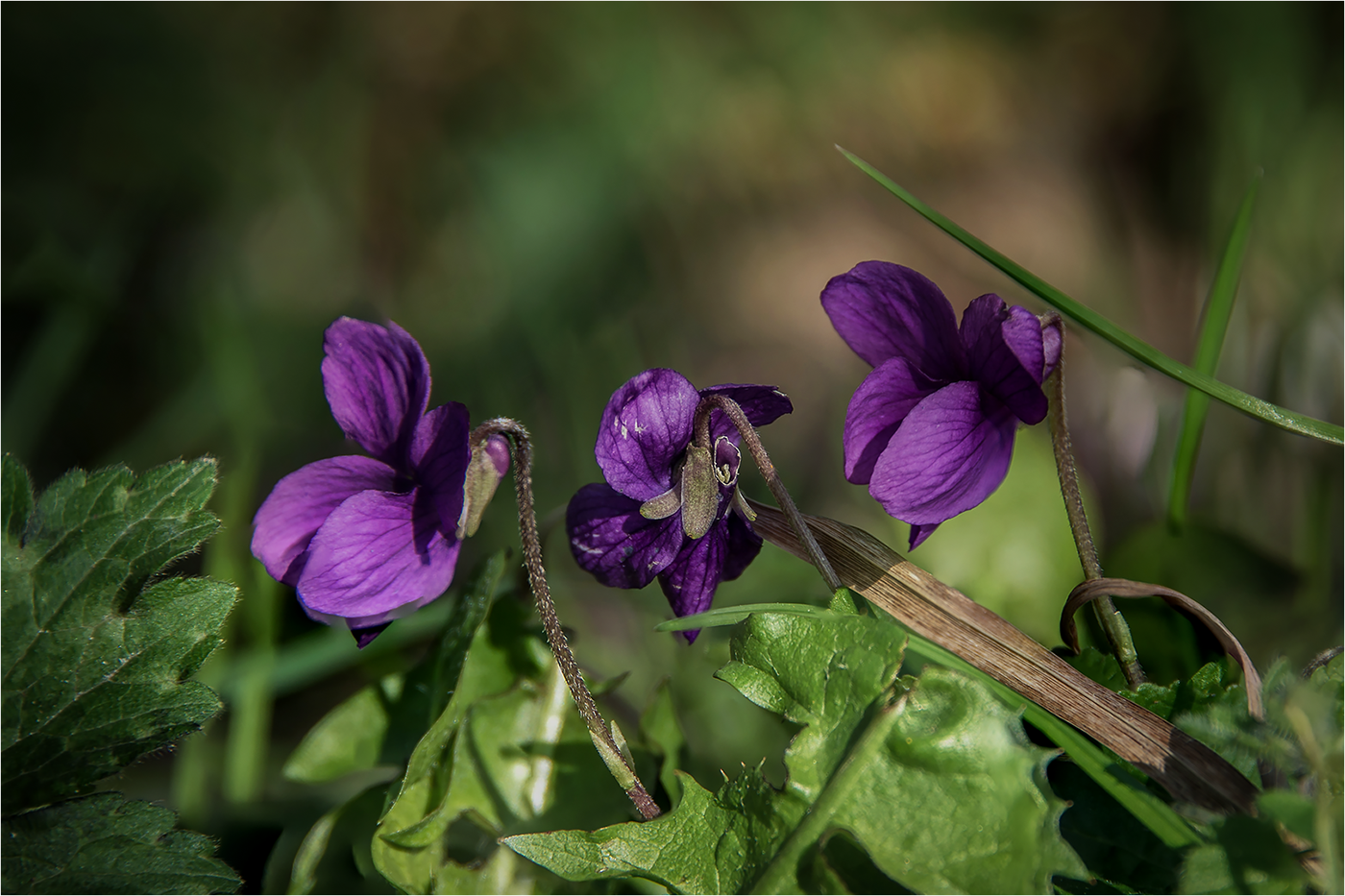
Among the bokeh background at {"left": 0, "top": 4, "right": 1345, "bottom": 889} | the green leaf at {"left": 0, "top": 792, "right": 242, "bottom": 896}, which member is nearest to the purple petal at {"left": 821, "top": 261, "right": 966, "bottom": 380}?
the bokeh background at {"left": 0, "top": 4, "right": 1345, "bottom": 889}

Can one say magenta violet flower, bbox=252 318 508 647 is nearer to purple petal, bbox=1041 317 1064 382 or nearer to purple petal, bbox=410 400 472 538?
purple petal, bbox=410 400 472 538

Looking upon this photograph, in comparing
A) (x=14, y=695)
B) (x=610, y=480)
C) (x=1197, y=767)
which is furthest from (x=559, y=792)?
(x=1197, y=767)

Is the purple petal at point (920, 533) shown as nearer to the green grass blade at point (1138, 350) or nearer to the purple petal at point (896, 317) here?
the purple petal at point (896, 317)

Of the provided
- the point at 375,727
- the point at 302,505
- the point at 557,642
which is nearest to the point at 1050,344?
the point at 557,642

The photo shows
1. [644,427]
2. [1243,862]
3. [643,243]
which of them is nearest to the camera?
[1243,862]

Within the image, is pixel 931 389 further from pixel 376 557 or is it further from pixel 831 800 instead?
pixel 376 557

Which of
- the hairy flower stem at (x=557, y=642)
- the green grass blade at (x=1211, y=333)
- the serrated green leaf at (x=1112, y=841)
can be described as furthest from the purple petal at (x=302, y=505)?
the green grass blade at (x=1211, y=333)

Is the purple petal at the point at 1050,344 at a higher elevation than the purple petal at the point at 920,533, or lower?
higher
